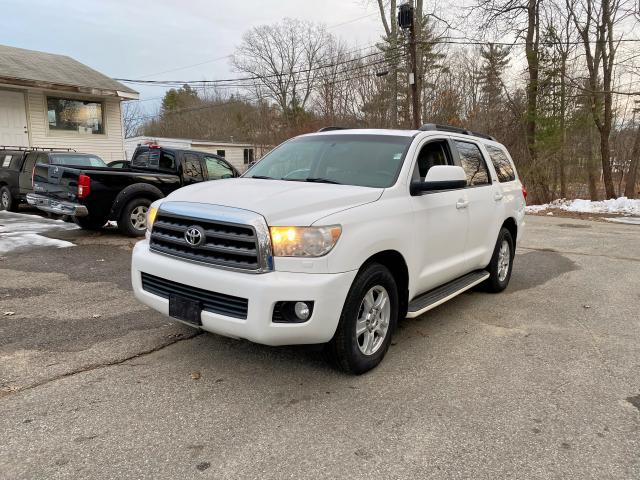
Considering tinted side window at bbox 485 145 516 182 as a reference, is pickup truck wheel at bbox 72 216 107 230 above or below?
below

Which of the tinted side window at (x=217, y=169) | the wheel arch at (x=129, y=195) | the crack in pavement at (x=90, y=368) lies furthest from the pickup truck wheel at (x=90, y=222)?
the crack in pavement at (x=90, y=368)

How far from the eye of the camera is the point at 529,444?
9.41ft

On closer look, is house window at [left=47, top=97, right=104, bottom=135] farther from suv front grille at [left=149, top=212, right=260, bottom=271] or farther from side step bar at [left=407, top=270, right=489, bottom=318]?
side step bar at [left=407, top=270, right=489, bottom=318]

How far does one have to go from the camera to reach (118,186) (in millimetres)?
8820

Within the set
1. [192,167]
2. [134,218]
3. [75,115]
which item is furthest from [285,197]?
[75,115]

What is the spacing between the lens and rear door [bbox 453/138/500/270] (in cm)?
511

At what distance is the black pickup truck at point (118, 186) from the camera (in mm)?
8398

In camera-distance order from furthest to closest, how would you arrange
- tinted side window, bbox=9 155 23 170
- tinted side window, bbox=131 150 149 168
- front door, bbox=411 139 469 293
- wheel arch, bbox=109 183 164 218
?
tinted side window, bbox=9 155 23 170
tinted side window, bbox=131 150 149 168
wheel arch, bbox=109 183 164 218
front door, bbox=411 139 469 293

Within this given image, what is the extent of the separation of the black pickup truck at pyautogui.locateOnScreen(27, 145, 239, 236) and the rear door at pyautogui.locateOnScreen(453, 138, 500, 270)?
196 inches

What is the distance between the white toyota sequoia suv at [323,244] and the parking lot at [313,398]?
43 centimetres

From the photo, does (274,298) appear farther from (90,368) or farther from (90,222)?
(90,222)

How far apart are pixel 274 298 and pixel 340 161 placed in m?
1.81

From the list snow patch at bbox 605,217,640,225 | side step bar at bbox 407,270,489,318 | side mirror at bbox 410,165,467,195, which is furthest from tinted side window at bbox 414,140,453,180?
snow patch at bbox 605,217,640,225

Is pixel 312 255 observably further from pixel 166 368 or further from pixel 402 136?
pixel 402 136
